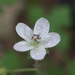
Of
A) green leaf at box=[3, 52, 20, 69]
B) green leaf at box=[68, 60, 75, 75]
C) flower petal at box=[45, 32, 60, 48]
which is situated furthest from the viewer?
green leaf at box=[3, 52, 20, 69]

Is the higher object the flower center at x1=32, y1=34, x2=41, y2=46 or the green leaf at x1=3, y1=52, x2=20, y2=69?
the flower center at x1=32, y1=34, x2=41, y2=46

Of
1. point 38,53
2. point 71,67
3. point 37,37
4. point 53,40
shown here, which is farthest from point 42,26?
point 71,67

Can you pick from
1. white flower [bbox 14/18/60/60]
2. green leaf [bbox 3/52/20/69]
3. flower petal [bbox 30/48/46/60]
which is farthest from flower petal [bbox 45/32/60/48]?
green leaf [bbox 3/52/20/69]

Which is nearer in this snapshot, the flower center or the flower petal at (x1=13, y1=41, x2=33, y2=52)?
the flower petal at (x1=13, y1=41, x2=33, y2=52)

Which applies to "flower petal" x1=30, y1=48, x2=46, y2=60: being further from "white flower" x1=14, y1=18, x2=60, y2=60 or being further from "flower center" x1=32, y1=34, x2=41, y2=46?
"flower center" x1=32, y1=34, x2=41, y2=46

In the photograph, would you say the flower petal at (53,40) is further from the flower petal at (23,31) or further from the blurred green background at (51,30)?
the blurred green background at (51,30)

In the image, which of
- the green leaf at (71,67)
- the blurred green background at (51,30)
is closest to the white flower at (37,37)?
the blurred green background at (51,30)

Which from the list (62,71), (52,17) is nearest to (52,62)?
(62,71)
